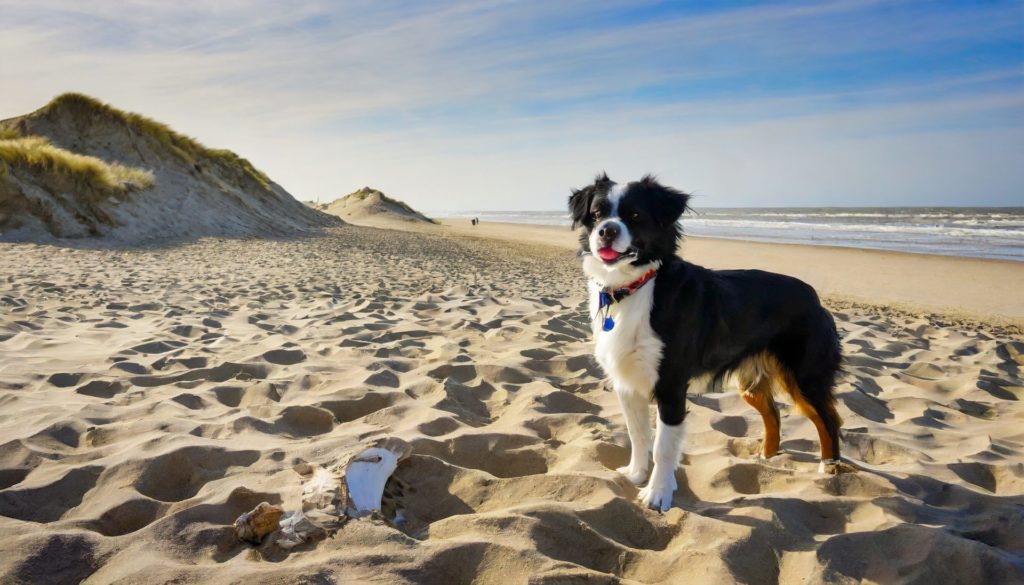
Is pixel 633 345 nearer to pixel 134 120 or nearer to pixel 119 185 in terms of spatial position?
pixel 119 185

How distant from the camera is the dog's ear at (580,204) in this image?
3543 mm

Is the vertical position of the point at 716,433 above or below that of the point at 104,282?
below

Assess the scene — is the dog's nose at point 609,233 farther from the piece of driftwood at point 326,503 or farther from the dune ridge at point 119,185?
the dune ridge at point 119,185

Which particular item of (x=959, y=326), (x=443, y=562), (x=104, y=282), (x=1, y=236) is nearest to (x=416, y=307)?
(x=104, y=282)

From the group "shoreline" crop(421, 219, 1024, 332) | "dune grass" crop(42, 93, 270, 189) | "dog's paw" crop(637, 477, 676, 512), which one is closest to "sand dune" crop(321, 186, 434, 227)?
"dune grass" crop(42, 93, 270, 189)

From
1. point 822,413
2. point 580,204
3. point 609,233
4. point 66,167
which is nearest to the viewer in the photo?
point 609,233

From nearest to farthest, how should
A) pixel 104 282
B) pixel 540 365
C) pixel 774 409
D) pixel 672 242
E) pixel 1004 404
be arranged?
pixel 672 242 < pixel 774 409 < pixel 1004 404 < pixel 540 365 < pixel 104 282

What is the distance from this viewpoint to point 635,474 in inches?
129

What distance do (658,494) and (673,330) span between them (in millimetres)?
753

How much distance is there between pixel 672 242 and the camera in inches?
132

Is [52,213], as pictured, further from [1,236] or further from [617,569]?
[617,569]

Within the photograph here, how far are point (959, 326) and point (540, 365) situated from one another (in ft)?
18.7

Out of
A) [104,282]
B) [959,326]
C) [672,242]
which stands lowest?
[959,326]

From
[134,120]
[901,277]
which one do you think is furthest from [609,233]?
[134,120]
